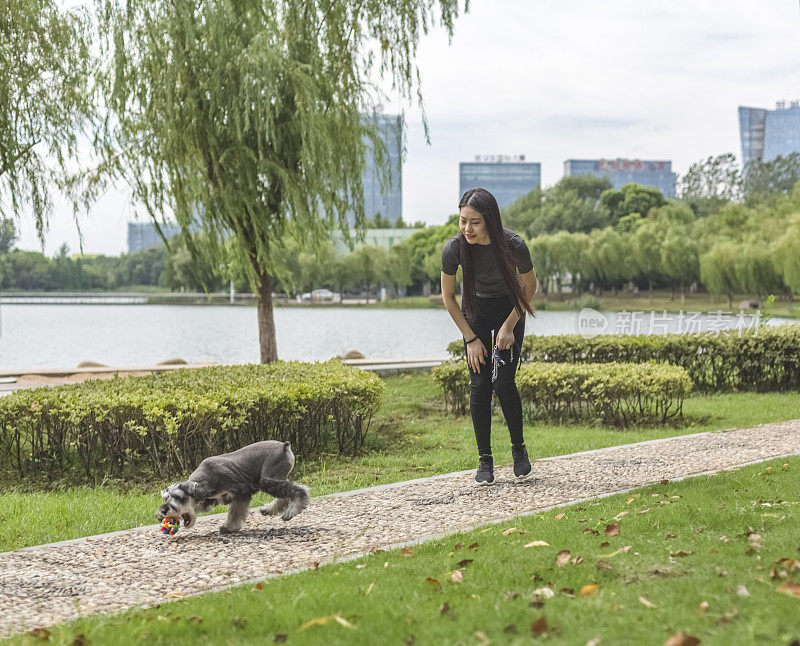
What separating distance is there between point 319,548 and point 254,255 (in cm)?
731

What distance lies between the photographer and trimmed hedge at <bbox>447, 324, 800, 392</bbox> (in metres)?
10.7

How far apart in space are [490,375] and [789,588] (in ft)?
8.34

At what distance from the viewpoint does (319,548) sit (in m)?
3.90

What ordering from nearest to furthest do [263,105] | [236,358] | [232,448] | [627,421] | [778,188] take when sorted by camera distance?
[232,448] → [627,421] → [263,105] → [236,358] → [778,188]

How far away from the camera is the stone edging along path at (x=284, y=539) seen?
3354mm

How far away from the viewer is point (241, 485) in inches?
167

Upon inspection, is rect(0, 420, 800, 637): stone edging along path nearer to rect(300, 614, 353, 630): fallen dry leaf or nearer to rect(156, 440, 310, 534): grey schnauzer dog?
rect(156, 440, 310, 534): grey schnauzer dog

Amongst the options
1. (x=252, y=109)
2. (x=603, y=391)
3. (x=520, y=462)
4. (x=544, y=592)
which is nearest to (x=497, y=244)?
(x=520, y=462)

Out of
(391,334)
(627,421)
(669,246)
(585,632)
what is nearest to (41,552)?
(585,632)

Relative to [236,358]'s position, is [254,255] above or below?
above

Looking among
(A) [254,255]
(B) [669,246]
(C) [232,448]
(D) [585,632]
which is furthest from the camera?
(B) [669,246]

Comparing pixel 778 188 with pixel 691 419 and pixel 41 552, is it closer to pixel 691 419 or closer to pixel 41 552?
pixel 691 419

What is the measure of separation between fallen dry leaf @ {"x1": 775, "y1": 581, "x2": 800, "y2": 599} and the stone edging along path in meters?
1.75

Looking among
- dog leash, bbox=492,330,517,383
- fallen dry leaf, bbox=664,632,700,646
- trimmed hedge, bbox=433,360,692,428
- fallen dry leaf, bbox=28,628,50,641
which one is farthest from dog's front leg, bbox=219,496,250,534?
trimmed hedge, bbox=433,360,692,428
